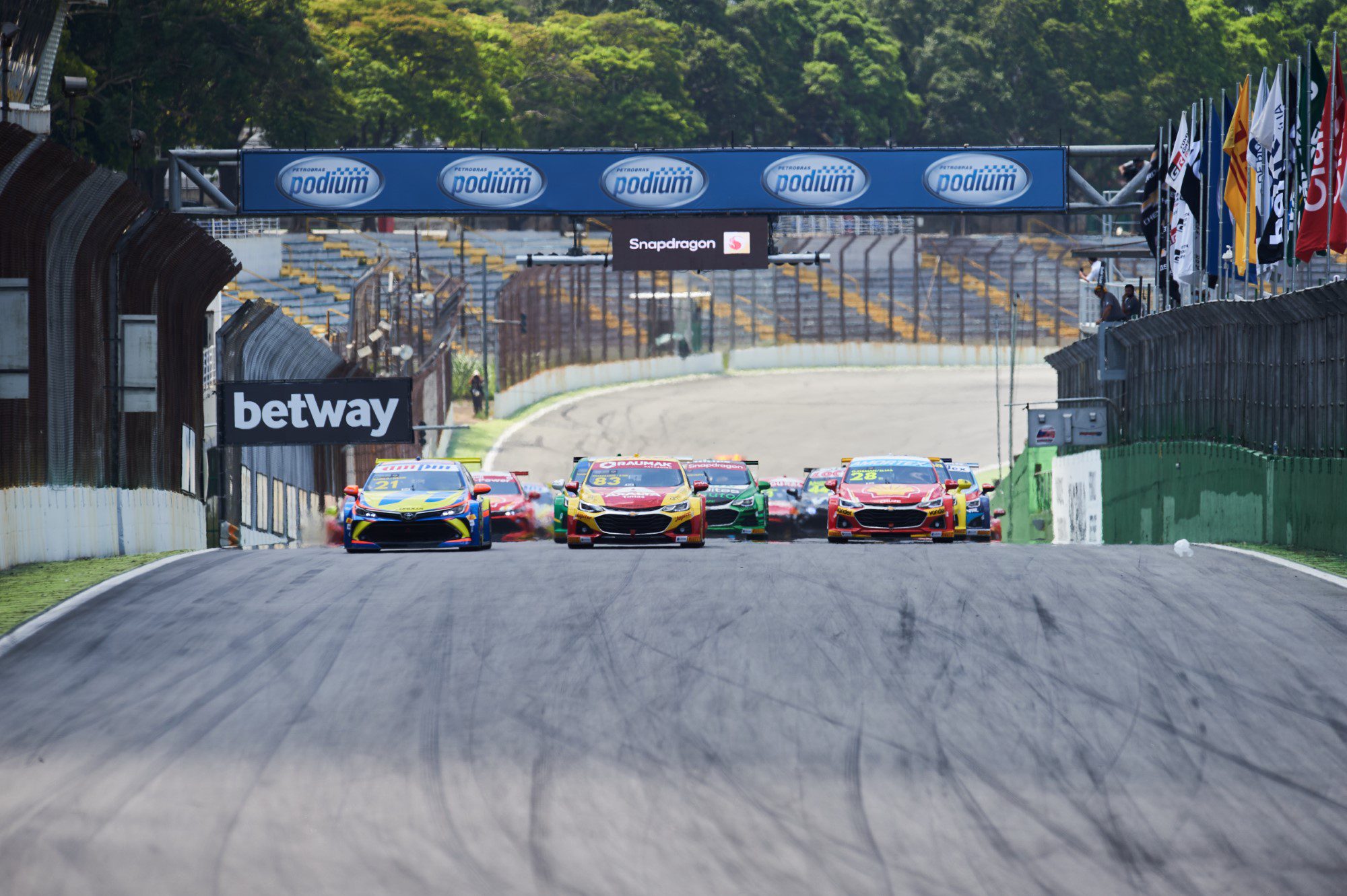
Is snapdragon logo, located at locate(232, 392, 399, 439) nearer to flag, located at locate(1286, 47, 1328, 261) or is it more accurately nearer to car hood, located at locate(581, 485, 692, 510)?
car hood, located at locate(581, 485, 692, 510)

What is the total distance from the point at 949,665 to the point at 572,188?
17.9 metres

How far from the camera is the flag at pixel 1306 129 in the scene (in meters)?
22.5

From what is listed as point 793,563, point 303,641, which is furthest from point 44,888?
point 793,563

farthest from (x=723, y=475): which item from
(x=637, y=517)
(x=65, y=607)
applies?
(x=65, y=607)

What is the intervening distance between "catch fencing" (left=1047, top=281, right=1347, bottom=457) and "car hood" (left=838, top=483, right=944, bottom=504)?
385 cm

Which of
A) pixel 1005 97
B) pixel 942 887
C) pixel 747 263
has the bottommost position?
pixel 942 887

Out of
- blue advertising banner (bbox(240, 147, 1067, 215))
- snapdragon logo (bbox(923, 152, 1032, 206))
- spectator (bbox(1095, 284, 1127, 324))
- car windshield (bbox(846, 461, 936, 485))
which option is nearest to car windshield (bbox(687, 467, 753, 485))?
car windshield (bbox(846, 461, 936, 485))

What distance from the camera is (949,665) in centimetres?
1233

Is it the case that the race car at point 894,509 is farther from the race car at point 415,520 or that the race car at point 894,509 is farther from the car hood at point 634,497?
the race car at point 415,520

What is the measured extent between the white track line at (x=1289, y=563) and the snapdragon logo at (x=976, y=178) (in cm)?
1019

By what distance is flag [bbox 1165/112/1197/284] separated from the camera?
28.4 m

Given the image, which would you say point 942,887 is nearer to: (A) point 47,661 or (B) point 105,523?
(A) point 47,661

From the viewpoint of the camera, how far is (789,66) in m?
97.2

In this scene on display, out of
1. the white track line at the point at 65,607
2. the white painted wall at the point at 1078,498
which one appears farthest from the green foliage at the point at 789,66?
the white track line at the point at 65,607
